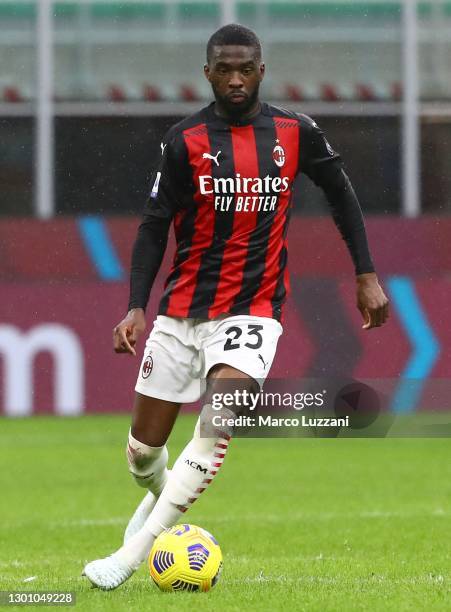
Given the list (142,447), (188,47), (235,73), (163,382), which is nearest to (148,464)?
(142,447)

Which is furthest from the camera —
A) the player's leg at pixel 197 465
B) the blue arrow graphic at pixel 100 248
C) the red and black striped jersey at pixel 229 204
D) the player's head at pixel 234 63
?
the blue arrow graphic at pixel 100 248

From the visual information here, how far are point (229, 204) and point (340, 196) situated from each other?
1.43 feet

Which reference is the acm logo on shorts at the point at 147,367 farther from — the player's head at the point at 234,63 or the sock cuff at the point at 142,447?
the player's head at the point at 234,63

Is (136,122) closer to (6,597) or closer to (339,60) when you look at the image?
(339,60)

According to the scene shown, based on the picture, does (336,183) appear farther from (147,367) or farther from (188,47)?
(188,47)

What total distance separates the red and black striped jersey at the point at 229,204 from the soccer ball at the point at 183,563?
81 centimetres

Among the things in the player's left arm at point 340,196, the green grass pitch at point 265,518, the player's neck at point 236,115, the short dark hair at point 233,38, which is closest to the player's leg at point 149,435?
the green grass pitch at point 265,518

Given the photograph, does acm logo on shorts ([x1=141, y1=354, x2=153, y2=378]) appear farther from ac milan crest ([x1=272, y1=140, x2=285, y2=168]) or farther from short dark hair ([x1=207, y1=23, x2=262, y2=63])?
short dark hair ([x1=207, y1=23, x2=262, y2=63])

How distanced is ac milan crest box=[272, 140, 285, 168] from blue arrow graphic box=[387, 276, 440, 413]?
753 centimetres

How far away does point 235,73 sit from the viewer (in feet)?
17.5

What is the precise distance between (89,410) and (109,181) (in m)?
4.06

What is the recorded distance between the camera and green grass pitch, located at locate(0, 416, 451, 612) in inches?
206

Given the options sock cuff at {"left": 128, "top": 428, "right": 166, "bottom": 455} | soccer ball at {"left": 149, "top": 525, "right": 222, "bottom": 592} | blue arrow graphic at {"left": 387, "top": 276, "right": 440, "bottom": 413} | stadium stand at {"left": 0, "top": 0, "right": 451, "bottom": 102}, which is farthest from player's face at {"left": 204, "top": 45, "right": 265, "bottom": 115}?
stadium stand at {"left": 0, "top": 0, "right": 451, "bottom": 102}

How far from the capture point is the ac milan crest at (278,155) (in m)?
5.52
